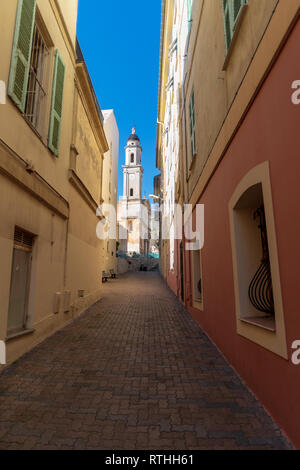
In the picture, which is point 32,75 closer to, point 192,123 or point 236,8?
point 236,8

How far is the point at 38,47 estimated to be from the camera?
19.2 ft

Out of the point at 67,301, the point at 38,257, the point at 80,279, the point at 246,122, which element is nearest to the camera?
the point at 246,122

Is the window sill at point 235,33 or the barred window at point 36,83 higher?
the barred window at point 36,83

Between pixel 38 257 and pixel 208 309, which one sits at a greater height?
pixel 38 257

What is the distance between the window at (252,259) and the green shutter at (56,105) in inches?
172

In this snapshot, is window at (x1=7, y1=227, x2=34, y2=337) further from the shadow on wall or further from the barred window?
the shadow on wall

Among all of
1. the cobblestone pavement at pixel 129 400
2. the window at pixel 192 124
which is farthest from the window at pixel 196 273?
the window at pixel 192 124

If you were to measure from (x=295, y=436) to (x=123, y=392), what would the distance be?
1911 mm

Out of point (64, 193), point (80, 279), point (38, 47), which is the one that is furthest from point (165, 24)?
point (80, 279)

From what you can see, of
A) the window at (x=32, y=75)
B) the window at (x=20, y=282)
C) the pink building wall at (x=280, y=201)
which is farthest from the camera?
the window at (x=20, y=282)

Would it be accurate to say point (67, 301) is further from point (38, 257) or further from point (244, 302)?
point (244, 302)

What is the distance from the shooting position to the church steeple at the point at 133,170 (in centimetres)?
5588

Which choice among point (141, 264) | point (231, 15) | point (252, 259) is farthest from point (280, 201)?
point (141, 264)

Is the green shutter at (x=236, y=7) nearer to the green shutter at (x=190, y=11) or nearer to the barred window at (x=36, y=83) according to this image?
the barred window at (x=36, y=83)
